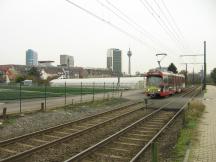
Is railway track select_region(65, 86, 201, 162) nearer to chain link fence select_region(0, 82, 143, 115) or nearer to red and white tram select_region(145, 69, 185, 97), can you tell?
chain link fence select_region(0, 82, 143, 115)

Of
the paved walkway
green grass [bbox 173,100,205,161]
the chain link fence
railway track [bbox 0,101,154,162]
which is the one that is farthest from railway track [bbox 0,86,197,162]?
the chain link fence

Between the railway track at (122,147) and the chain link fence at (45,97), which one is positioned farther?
the chain link fence at (45,97)

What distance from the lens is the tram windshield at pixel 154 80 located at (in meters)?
37.5

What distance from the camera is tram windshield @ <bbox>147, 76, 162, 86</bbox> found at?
37456 mm

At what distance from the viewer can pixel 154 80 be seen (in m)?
37.7

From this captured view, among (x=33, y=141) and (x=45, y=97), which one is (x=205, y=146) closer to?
(x=33, y=141)

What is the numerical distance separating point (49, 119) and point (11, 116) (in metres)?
2.09

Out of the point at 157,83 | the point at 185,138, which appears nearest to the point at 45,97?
the point at 185,138

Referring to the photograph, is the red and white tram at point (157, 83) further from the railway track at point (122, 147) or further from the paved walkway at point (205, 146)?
the railway track at point (122, 147)

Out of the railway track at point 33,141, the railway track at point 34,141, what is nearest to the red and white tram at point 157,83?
the railway track at point 34,141

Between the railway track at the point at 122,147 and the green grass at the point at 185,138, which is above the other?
the green grass at the point at 185,138

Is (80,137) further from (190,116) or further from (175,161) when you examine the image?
(190,116)

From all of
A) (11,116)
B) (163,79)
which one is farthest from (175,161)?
(163,79)

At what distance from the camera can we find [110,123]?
17312 millimetres
